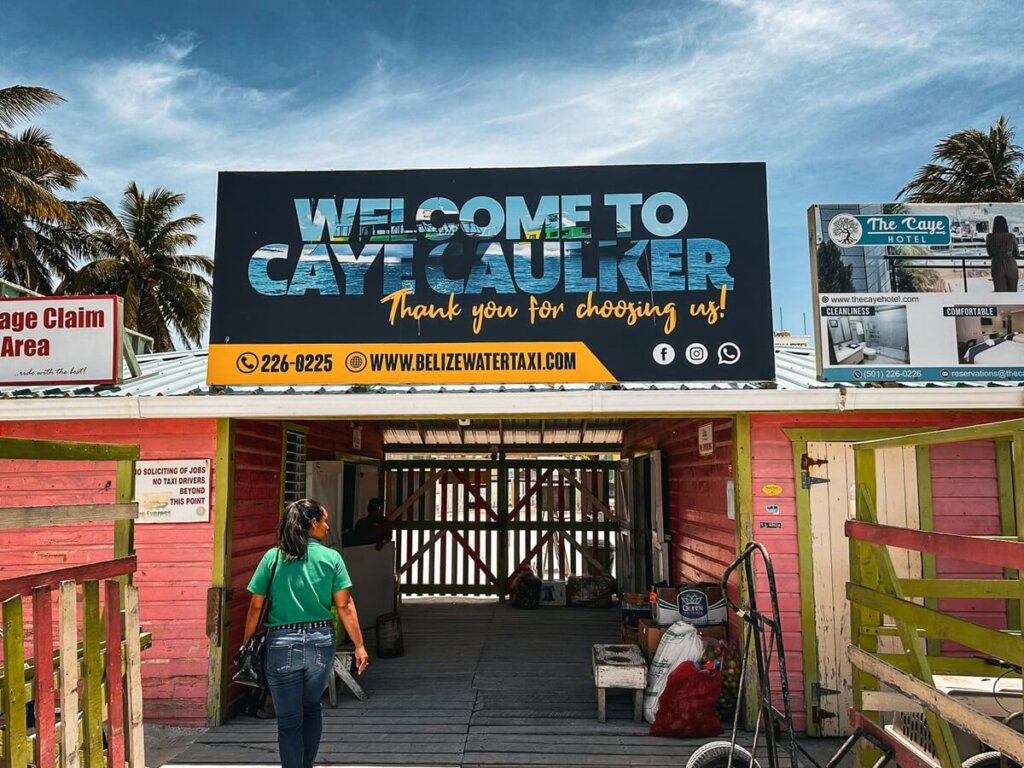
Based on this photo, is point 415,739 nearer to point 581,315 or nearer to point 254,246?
point 581,315

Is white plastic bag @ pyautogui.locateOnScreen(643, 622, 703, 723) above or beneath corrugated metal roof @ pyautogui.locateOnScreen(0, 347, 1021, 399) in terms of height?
beneath

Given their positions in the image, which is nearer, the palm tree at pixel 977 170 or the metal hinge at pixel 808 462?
the metal hinge at pixel 808 462

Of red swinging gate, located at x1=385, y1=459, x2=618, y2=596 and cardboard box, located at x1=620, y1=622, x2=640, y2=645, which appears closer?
cardboard box, located at x1=620, y1=622, x2=640, y2=645

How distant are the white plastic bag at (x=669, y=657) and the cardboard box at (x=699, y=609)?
0.98 ft

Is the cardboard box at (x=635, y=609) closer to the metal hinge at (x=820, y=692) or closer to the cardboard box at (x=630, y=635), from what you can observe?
the cardboard box at (x=630, y=635)

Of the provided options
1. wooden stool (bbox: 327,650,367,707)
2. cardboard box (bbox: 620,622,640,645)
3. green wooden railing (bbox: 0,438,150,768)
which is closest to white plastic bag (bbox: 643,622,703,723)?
cardboard box (bbox: 620,622,640,645)

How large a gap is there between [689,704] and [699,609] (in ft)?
3.10

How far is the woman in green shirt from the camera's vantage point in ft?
14.7

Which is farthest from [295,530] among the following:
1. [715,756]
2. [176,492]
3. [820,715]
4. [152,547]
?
[820,715]

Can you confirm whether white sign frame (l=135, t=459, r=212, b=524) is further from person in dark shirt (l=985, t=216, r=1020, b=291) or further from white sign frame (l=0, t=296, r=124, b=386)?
person in dark shirt (l=985, t=216, r=1020, b=291)

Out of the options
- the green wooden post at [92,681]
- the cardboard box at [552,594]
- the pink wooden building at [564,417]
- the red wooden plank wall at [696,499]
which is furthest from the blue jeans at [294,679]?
the cardboard box at [552,594]

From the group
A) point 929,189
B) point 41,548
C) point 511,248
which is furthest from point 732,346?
point 929,189

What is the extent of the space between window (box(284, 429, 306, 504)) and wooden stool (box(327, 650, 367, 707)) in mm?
1718

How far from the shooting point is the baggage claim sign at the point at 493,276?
6.39m
